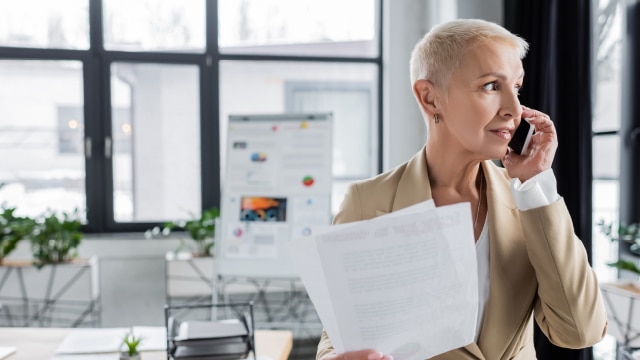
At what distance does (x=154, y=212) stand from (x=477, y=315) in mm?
3467

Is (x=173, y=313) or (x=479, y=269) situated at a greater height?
(x=479, y=269)

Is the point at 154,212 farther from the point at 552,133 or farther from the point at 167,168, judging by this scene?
the point at 552,133

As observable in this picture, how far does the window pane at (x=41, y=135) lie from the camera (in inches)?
154

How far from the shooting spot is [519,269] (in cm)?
101

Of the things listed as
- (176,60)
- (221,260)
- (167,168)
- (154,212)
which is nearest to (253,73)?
(176,60)

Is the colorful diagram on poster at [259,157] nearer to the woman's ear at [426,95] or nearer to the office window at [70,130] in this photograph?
the office window at [70,130]

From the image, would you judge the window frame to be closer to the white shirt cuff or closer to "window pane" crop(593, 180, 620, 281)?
"window pane" crop(593, 180, 620, 281)

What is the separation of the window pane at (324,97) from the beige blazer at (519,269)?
316 centimetres

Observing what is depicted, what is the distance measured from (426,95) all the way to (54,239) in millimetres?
3236

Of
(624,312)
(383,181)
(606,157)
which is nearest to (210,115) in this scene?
(606,157)

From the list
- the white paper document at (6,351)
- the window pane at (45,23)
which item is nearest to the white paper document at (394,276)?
the white paper document at (6,351)

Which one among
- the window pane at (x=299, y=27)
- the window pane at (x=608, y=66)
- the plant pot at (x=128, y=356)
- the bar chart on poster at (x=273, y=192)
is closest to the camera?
the plant pot at (x=128, y=356)

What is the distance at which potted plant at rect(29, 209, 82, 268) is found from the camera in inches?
139

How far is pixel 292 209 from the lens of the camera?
336 centimetres
